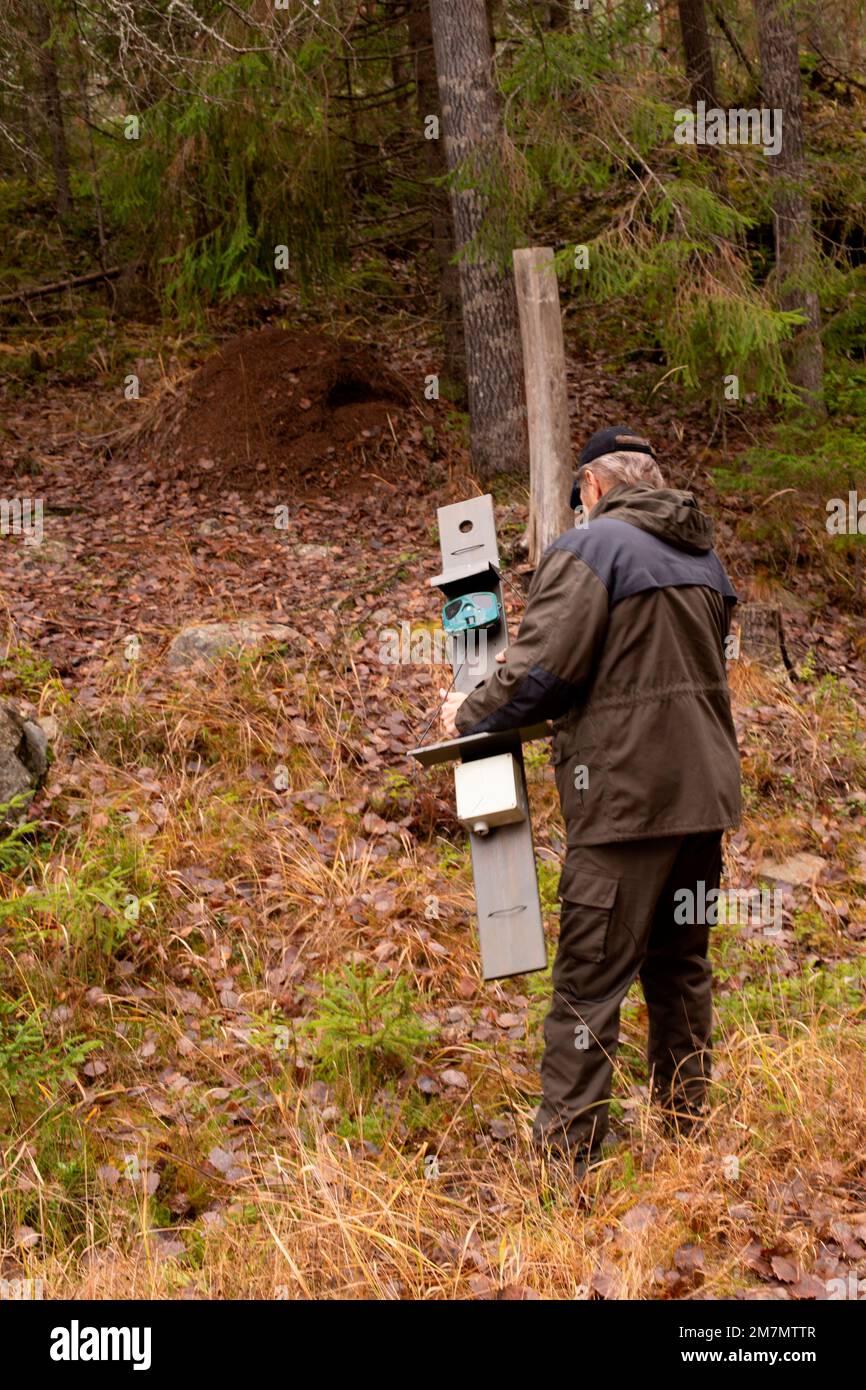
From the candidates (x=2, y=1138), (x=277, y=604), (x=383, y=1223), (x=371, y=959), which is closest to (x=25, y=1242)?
(x=2, y=1138)

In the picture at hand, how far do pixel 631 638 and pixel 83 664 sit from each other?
451 centimetres

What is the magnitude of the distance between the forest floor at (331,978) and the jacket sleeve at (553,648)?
1389 millimetres

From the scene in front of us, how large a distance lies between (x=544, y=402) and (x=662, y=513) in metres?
4.31

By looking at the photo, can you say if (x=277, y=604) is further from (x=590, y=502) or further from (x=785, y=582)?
(x=590, y=502)

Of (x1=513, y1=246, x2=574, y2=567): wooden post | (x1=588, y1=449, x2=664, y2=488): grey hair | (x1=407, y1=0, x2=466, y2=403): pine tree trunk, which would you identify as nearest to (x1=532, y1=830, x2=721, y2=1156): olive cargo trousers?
(x1=588, y1=449, x2=664, y2=488): grey hair

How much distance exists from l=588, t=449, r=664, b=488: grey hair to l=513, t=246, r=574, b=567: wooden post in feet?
12.5

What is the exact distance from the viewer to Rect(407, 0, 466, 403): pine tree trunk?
10.6m

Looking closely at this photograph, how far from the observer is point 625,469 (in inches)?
146

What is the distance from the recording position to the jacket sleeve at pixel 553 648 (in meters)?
3.40

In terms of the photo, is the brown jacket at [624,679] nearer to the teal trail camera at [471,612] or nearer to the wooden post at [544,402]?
the teal trail camera at [471,612]
